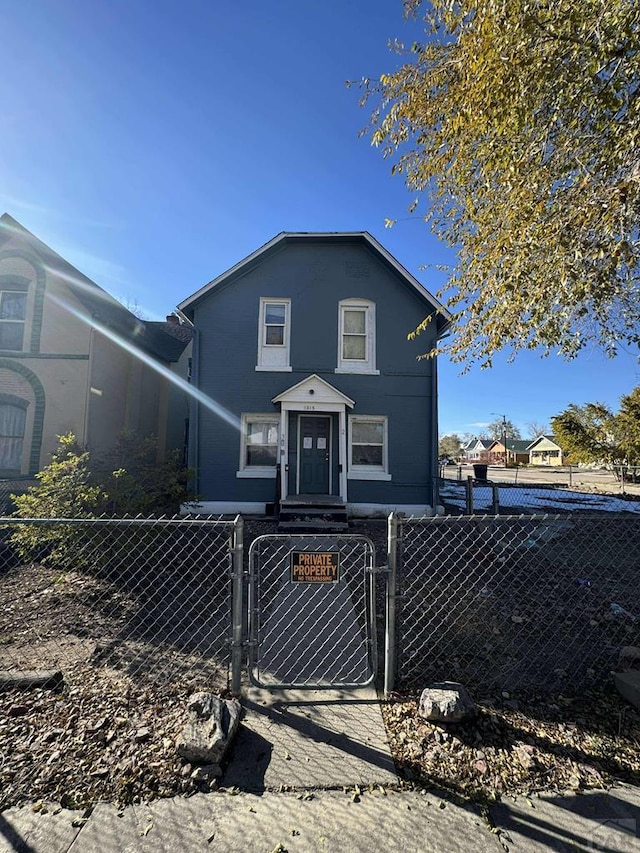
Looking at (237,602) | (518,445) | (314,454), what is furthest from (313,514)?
(518,445)

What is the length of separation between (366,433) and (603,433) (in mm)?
17951

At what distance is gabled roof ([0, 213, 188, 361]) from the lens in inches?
439

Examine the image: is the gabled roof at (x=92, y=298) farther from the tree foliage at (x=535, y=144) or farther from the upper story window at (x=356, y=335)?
the tree foliage at (x=535, y=144)

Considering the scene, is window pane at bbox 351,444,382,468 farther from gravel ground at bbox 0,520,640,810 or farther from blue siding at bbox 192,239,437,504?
gravel ground at bbox 0,520,640,810

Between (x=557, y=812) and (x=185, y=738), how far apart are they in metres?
2.06

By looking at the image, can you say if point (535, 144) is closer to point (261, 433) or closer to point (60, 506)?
point (60, 506)

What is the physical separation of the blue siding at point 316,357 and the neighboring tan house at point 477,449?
75187 millimetres

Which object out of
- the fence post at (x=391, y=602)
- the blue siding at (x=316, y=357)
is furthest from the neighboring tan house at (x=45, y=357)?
the fence post at (x=391, y=602)

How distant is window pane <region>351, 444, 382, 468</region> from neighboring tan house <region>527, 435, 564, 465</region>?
67108mm

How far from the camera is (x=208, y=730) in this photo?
2.33 m

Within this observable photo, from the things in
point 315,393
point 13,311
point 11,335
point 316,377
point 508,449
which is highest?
point 13,311

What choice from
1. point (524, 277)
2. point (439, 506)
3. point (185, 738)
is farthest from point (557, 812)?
point (439, 506)

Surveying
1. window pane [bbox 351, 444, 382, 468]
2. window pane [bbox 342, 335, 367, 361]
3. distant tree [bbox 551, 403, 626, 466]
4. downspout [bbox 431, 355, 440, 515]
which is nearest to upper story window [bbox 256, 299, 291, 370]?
window pane [bbox 342, 335, 367, 361]

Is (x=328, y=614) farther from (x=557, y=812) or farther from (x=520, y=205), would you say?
(x=520, y=205)
